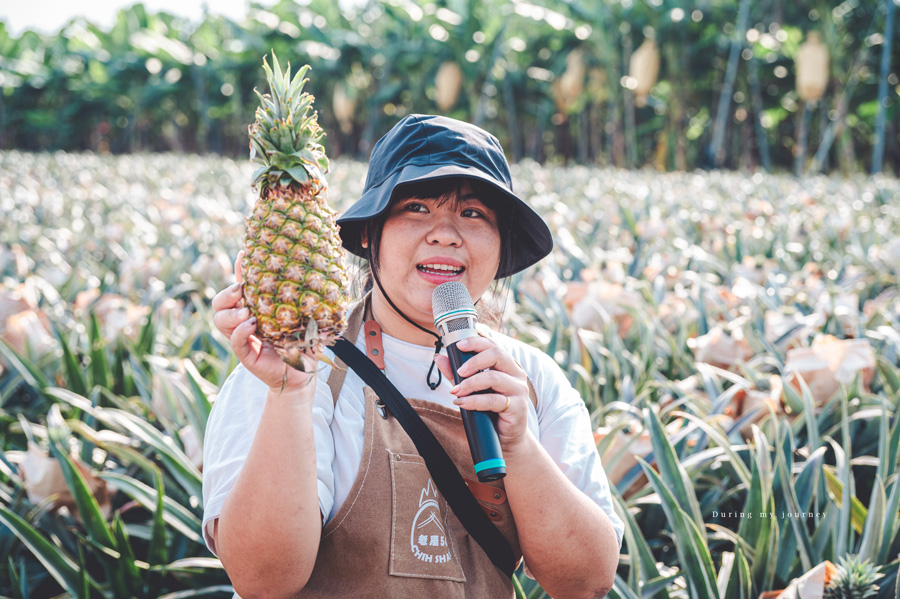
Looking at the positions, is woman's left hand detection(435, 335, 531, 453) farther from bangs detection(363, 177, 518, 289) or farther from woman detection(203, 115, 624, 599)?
bangs detection(363, 177, 518, 289)

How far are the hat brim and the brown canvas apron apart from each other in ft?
1.17

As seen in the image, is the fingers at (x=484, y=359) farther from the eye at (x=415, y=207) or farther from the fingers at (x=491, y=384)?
the eye at (x=415, y=207)

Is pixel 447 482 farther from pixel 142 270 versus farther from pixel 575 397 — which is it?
pixel 142 270

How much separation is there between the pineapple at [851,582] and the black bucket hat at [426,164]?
0.98m

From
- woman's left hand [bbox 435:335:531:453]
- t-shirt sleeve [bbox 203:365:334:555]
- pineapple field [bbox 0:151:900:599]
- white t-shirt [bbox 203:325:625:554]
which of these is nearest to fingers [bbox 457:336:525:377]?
woman's left hand [bbox 435:335:531:453]

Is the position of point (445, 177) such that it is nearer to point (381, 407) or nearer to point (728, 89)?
point (381, 407)

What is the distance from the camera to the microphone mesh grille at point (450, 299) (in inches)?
47.8

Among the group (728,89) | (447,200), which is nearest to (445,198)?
(447,200)

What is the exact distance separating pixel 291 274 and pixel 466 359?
33 cm

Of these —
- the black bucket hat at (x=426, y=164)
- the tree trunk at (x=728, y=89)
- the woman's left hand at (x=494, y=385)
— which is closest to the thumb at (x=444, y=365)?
the woman's left hand at (x=494, y=385)

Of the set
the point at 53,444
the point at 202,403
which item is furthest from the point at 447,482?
the point at 53,444

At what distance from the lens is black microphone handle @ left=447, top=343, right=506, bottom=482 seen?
1057mm

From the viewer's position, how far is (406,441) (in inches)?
51.3

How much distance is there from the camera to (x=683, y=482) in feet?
5.63
